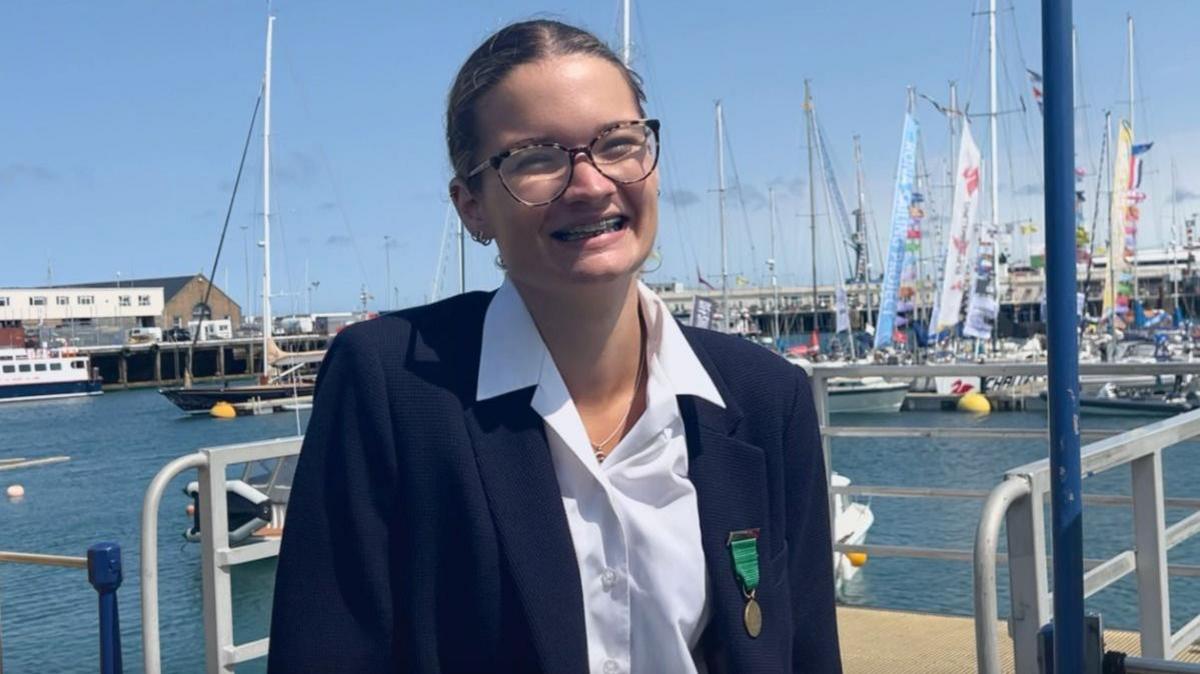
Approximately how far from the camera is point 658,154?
1704mm

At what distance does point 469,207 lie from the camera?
171 cm

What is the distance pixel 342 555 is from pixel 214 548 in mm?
1746

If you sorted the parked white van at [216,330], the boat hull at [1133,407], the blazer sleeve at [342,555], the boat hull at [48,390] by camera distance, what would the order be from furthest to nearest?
1. the parked white van at [216,330]
2. the boat hull at [48,390]
3. the boat hull at [1133,407]
4. the blazer sleeve at [342,555]

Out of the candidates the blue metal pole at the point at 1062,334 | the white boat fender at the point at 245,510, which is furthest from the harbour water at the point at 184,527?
the blue metal pole at the point at 1062,334

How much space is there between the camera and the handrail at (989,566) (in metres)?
→ 2.17

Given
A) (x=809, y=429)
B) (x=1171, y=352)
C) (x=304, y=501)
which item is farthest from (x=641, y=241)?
(x=1171, y=352)

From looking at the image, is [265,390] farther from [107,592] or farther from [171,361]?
[107,592]

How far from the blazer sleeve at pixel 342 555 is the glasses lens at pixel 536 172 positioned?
12.2 inches

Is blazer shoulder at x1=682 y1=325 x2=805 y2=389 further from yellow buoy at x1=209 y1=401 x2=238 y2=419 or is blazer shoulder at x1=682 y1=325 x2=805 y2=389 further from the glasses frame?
yellow buoy at x1=209 y1=401 x2=238 y2=419

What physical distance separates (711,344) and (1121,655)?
2.22 ft

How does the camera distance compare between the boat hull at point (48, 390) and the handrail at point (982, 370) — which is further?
the boat hull at point (48, 390)

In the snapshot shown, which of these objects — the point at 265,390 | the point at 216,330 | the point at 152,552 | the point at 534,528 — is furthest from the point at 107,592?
the point at 216,330

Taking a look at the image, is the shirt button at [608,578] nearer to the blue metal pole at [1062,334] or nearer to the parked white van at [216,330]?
the blue metal pole at [1062,334]

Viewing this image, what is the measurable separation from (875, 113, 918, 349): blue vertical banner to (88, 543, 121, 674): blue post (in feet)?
112
